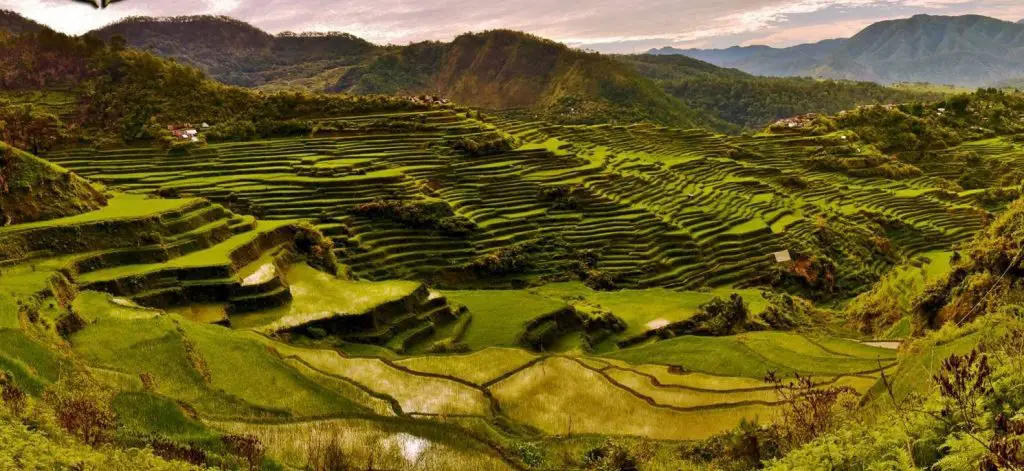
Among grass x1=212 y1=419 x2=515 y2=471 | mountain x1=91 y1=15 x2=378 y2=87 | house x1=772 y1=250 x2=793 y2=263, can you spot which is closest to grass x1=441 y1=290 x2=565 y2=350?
grass x1=212 y1=419 x2=515 y2=471

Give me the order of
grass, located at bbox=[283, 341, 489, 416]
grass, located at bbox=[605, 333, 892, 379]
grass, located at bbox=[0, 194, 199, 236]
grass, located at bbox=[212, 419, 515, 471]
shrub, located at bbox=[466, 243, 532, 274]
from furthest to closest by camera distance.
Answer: shrub, located at bbox=[466, 243, 532, 274] → grass, located at bbox=[0, 194, 199, 236] → grass, located at bbox=[605, 333, 892, 379] → grass, located at bbox=[283, 341, 489, 416] → grass, located at bbox=[212, 419, 515, 471]

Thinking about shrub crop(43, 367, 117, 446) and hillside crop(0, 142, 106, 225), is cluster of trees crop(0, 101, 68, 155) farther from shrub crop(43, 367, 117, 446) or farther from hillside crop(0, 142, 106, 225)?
shrub crop(43, 367, 117, 446)

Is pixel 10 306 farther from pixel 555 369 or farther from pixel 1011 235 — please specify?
pixel 1011 235

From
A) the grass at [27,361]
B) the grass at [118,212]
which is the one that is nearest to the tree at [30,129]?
the grass at [118,212]

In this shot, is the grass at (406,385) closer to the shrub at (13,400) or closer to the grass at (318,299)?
the grass at (318,299)

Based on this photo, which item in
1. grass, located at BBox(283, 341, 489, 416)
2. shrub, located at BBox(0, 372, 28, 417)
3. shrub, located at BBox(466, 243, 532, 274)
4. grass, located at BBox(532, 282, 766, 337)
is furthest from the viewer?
shrub, located at BBox(466, 243, 532, 274)

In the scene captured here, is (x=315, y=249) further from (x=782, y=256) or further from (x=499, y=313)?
(x=782, y=256)

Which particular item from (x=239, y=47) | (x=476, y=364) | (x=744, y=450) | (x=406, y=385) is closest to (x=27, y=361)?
(x=406, y=385)
